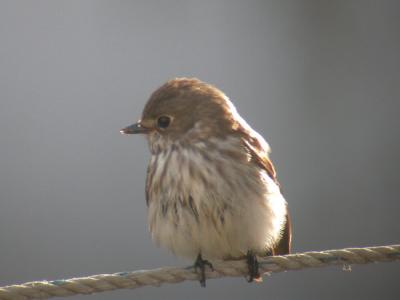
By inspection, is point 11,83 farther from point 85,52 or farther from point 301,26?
point 301,26

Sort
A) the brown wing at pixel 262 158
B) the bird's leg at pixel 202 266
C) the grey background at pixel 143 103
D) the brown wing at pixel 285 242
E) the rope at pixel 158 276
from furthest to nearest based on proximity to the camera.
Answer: the grey background at pixel 143 103 < the brown wing at pixel 285 242 < the brown wing at pixel 262 158 < the bird's leg at pixel 202 266 < the rope at pixel 158 276

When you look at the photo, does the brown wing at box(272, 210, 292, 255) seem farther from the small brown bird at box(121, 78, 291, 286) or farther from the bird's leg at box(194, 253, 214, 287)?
the bird's leg at box(194, 253, 214, 287)

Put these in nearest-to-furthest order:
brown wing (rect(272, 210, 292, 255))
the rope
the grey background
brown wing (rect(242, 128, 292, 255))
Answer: the rope, brown wing (rect(242, 128, 292, 255)), brown wing (rect(272, 210, 292, 255)), the grey background

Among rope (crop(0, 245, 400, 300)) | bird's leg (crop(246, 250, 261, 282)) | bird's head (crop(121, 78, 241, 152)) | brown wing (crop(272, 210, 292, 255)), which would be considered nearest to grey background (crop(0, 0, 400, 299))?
brown wing (crop(272, 210, 292, 255))

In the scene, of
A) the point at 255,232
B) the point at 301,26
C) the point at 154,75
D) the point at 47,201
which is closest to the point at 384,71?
the point at 301,26

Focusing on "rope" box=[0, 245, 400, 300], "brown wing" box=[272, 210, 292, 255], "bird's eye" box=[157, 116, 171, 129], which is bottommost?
"rope" box=[0, 245, 400, 300]

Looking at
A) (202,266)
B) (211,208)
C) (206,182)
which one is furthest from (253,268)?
(206,182)

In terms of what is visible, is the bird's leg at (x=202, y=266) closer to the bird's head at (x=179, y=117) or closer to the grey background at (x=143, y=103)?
the bird's head at (x=179, y=117)

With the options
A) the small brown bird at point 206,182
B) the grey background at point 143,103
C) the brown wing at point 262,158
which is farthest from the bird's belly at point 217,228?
the grey background at point 143,103
